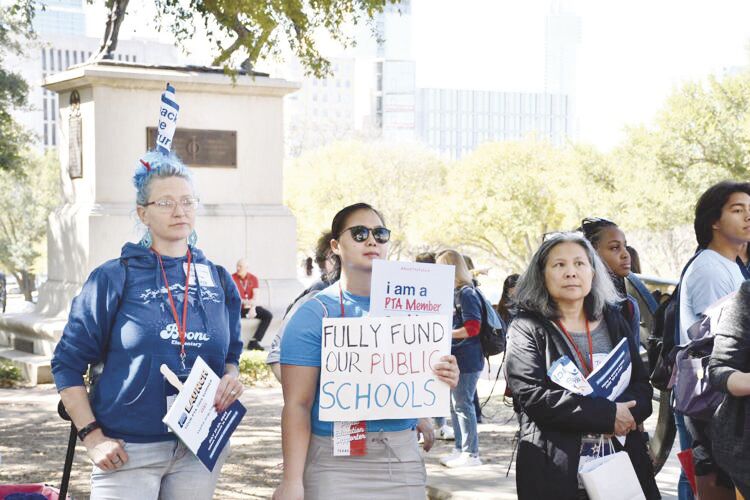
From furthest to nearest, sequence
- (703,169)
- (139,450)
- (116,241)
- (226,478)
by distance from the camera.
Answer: (703,169), (116,241), (226,478), (139,450)

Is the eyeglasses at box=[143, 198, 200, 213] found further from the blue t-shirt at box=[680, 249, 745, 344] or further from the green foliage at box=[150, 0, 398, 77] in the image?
the green foliage at box=[150, 0, 398, 77]

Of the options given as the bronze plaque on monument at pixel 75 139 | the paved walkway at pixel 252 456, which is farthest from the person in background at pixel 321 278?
the bronze plaque on monument at pixel 75 139

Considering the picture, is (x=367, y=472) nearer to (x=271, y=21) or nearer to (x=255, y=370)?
(x=271, y=21)

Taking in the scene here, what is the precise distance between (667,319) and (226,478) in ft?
12.1

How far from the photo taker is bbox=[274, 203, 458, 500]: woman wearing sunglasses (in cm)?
372

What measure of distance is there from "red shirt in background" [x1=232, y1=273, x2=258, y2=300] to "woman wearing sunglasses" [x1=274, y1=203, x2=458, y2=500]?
10265 mm

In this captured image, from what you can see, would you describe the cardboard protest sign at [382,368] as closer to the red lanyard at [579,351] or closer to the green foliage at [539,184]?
the red lanyard at [579,351]

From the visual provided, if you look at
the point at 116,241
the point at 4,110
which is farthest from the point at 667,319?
the point at 4,110

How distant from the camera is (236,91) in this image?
14.5 metres

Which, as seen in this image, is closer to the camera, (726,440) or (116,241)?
(726,440)

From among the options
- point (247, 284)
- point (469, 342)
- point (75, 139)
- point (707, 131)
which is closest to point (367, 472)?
point (469, 342)

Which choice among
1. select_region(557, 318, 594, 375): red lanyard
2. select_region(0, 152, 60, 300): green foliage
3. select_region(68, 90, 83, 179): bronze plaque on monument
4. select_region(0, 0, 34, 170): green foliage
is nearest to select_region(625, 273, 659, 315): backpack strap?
select_region(557, 318, 594, 375): red lanyard

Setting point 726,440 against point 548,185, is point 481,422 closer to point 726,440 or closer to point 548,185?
point 726,440

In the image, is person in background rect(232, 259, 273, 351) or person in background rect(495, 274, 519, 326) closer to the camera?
person in background rect(495, 274, 519, 326)
